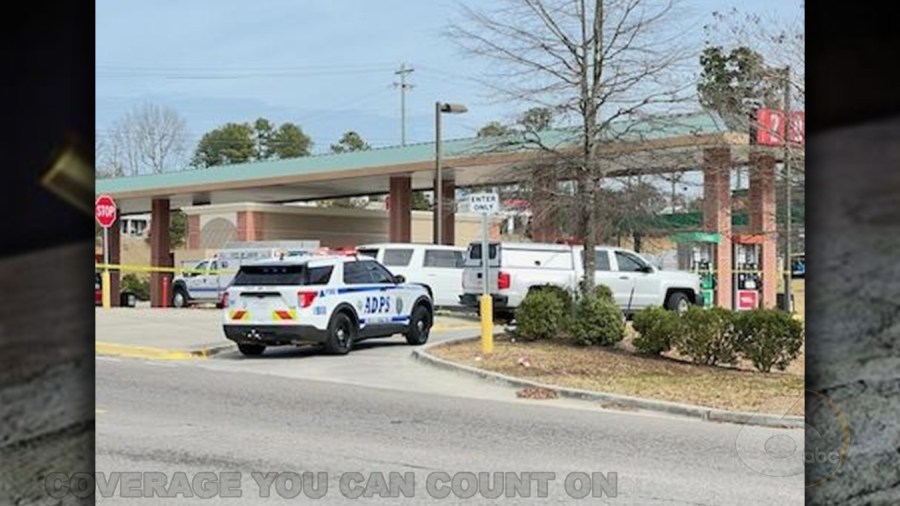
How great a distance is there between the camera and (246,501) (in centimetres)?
621

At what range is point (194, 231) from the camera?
167 ft

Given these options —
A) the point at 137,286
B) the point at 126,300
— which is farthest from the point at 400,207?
the point at 137,286

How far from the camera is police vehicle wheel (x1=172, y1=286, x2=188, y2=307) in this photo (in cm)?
3334

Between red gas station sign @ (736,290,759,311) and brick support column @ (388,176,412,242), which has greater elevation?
brick support column @ (388,176,412,242)

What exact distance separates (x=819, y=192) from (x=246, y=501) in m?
5.03

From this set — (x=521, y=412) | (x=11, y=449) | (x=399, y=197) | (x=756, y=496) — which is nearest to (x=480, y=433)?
(x=521, y=412)

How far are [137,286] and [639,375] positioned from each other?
4742 cm

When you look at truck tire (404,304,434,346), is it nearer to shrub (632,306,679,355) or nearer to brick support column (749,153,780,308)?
shrub (632,306,679,355)

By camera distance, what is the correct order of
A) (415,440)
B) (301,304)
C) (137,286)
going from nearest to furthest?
(415,440)
(301,304)
(137,286)

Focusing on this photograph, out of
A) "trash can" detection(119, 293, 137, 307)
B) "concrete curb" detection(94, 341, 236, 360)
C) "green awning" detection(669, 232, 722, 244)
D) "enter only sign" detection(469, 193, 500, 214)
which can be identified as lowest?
"trash can" detection(119, 293, 137, 307)

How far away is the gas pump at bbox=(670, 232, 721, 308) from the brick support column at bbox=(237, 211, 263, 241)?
1936cm

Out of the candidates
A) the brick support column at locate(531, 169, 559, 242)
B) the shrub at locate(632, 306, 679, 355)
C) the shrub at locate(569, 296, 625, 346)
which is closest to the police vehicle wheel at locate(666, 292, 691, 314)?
the brick support column at locate(531, 169, 559, 242)

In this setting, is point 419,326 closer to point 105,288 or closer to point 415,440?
point 415,440

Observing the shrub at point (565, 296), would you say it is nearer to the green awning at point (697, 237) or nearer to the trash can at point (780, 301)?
the green awning at point (697, 237)
